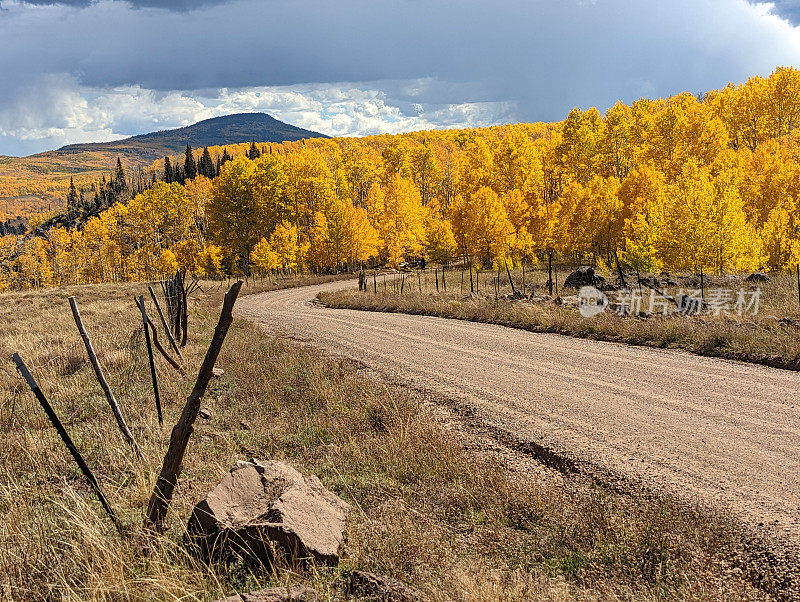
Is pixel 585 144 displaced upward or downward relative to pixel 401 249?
upward

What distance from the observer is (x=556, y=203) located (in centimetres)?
4772

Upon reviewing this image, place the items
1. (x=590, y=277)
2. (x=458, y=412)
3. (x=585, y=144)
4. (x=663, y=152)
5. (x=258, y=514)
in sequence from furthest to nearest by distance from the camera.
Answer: (x=585, y=144) < (x=663, y=152) < (x=590, y=277) < (x=458, y=412) < (x=258, y=514)

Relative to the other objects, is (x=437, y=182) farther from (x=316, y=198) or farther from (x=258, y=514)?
(x=258, y=514)

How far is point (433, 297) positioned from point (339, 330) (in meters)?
7.83

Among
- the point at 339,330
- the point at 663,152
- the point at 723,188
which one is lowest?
the point at 339,330

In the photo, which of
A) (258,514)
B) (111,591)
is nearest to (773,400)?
(258,514)

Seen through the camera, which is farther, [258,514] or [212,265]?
[212,265]

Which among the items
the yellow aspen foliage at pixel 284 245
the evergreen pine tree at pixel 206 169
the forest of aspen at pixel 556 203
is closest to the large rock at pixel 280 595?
the forest of aspen at pixel 556 203

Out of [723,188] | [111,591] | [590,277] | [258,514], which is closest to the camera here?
[111,591]

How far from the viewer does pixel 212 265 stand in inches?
2494

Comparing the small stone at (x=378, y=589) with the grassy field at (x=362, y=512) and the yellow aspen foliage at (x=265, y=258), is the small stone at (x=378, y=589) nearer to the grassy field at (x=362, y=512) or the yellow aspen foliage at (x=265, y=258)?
the grassy field at (x=362, y=512)

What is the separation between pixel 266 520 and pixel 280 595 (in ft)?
2.98

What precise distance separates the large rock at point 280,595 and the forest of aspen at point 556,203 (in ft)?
99.2

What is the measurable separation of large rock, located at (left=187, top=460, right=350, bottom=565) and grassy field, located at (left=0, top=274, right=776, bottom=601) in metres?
0.16
